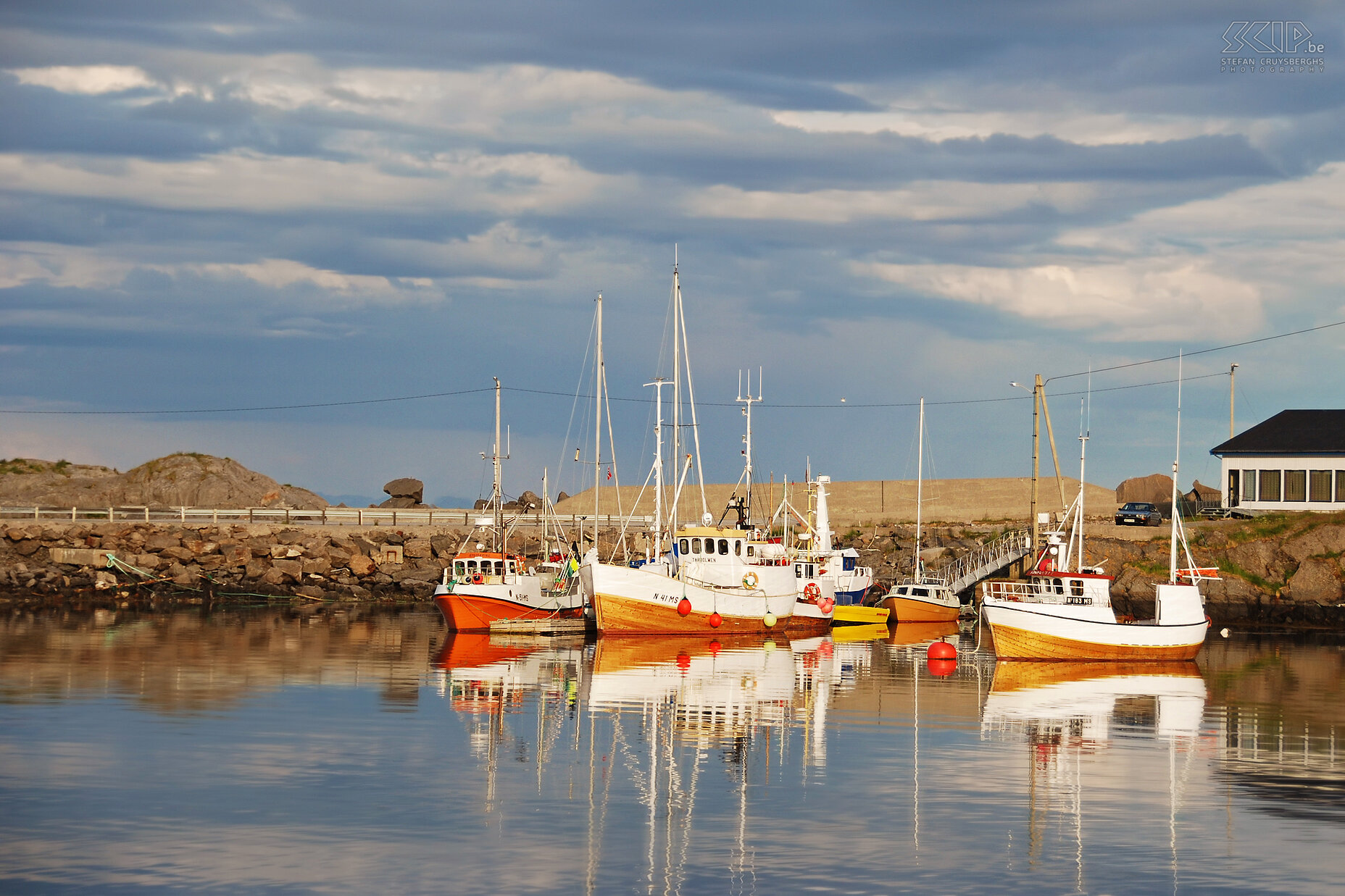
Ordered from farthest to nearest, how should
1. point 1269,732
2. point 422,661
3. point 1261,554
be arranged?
point 1261,554 < point 422,661 < point 1269,732

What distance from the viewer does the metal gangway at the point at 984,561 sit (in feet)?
223

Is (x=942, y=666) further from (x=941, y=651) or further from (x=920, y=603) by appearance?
(x=920, y=603)

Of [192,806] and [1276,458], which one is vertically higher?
[1276,458]

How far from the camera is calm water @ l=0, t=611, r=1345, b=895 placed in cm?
1728

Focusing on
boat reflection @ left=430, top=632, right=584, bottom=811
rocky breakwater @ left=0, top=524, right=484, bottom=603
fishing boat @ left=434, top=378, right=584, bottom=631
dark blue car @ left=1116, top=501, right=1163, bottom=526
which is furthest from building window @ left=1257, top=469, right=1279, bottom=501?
A: rocky breakwater @ left=0, top=524, right=484, bottom=603

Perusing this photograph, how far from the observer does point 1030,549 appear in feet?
221

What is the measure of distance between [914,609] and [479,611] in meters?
21.1

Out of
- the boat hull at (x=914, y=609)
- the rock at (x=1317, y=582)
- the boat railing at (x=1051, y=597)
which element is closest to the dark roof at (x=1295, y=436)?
the rock at (x=1317, y=582)

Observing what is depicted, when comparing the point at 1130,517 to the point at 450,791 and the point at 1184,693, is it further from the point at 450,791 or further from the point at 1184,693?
the point at 450,791

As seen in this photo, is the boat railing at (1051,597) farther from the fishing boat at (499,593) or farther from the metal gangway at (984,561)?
the metal gangway at (984,561)

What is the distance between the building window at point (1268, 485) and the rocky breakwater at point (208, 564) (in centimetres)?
4096

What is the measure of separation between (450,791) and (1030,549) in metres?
49.8

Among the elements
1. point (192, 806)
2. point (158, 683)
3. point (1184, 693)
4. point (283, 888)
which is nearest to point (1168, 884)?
point (283, 888)

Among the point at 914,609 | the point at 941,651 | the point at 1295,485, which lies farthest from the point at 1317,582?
the point at 941,651
